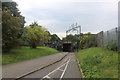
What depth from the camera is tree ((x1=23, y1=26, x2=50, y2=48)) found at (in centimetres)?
5008

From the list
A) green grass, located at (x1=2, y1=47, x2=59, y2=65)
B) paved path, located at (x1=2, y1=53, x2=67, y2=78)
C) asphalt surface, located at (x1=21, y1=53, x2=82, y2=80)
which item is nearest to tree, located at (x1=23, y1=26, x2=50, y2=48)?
green grass, located at (x1=2, y1=47, x2=59, y2=65)

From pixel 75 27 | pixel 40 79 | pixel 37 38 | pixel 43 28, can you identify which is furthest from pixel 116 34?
pixel 75 27

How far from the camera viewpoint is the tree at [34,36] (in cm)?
5008

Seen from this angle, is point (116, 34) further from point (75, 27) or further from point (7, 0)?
point (75, 27)

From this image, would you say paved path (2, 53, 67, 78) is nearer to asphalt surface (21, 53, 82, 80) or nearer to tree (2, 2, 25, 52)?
asphalt surface (21, 53, 82, 80)

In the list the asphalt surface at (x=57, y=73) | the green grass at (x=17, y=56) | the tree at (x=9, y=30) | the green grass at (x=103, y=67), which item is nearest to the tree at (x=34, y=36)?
the green grass at (x=17, y=56)

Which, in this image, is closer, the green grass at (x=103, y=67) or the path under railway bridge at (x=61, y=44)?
the green grass at (x=103, y=67)

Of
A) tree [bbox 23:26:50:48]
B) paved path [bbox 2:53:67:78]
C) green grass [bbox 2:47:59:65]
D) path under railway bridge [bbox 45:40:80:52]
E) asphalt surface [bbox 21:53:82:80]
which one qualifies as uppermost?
tree [bbox 23:26:50:48]

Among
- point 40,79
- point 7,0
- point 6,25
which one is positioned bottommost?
point 40,79

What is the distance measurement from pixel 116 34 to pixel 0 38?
48.5 ft

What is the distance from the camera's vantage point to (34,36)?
50500mm

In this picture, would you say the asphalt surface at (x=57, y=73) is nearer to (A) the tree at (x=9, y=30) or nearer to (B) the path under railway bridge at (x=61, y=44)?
(A) the tree at (x=9, y=30)

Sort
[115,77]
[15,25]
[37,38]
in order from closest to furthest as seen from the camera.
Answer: [115,77], [15,25], [37,38]

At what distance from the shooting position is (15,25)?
93.8 feet
